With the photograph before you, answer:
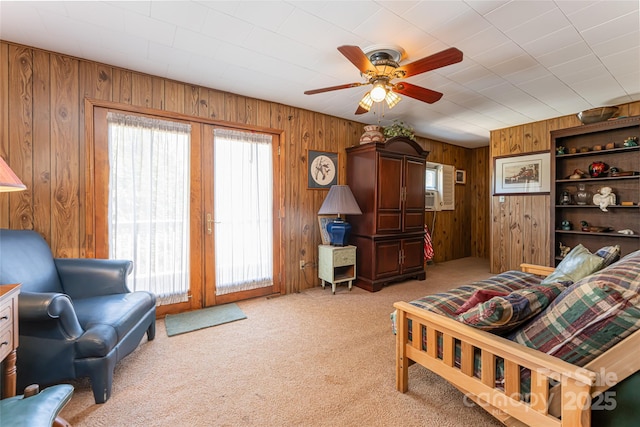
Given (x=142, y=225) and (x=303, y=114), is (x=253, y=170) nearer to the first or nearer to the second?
(x=303, y=114)

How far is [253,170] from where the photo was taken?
339 cm

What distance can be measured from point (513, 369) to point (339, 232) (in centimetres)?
261

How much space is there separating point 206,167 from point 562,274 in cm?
332

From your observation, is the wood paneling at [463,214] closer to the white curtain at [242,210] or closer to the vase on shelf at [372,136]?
the vase on shelf at [372,136]

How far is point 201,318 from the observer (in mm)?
2842

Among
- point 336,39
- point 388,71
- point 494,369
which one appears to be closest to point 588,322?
point 494,369

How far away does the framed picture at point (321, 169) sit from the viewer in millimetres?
3830

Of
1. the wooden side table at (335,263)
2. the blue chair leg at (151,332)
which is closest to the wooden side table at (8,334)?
the blue chair leg at (151,332)

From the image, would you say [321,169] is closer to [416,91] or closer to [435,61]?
[416,91]

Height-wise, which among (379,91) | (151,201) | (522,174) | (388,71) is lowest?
(151,201)

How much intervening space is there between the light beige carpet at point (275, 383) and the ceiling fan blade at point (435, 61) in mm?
2092

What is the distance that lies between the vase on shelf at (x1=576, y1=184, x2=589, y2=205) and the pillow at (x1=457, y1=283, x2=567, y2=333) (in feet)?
10.1

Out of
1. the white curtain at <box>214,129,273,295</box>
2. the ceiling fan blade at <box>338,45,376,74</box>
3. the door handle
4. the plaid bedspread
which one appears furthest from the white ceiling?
the plaid bedspread

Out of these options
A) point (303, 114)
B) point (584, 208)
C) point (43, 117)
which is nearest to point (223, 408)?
point (43, 117)
